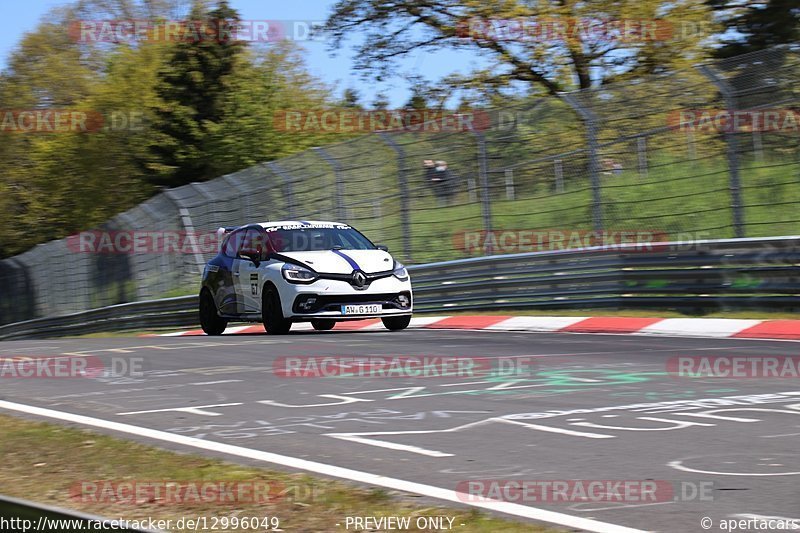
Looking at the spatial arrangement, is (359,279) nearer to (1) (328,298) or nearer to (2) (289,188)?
(1) (328,298)

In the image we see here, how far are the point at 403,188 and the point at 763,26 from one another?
12652 millimetres

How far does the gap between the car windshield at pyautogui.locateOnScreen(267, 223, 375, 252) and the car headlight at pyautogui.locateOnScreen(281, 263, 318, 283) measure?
545mm

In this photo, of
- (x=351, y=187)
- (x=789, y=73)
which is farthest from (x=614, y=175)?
(x=351, y=187)

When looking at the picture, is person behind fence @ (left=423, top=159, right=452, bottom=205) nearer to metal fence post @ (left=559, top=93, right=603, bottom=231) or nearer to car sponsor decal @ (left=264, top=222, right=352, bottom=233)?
metal fence post @ (left=559, top=93, right=603, bottom=231)

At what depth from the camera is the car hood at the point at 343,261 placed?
14430mm

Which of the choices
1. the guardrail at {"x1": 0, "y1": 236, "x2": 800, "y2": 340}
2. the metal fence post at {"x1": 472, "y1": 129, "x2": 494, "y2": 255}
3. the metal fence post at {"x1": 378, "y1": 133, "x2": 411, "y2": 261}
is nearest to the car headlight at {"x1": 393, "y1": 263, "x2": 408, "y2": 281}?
the guardrail at {"x1": 0, "y1": 236, "x2": 800, "y2": 340}

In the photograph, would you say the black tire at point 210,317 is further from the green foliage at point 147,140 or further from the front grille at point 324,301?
the green foliage at point 147,140

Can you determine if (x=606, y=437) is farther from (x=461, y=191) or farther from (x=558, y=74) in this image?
(x=558, y=74)

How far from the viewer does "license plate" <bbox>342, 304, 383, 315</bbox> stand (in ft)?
47.1

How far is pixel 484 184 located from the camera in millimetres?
17547

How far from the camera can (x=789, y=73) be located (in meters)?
13.6

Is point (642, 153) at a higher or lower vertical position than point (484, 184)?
higher

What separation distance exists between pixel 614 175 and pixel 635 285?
4.97 feet

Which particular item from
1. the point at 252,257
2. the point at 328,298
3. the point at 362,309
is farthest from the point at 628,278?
the point at 252,257
